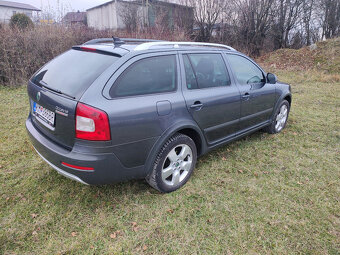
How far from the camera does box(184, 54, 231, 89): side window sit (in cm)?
281

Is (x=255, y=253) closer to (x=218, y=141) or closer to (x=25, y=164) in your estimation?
(x=218, y=141)

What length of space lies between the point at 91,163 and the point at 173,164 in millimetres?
982

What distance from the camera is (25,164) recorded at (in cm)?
324

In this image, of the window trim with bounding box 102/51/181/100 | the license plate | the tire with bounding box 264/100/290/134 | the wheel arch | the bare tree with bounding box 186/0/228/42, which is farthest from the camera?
the bare tree with bounding box 186/0/228/42

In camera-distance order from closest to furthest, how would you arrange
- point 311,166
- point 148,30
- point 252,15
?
point 311,166 → point 148,30 → point 252,15

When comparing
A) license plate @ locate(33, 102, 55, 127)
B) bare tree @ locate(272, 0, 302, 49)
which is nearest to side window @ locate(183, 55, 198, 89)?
license plate @ locate(33, 102, 55, 127)

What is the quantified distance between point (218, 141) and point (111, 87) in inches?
68.5

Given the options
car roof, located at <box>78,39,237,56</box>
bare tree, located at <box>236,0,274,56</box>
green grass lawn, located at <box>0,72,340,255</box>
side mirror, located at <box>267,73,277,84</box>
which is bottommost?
green grass lawn, located at <box>0,72,340,255</box>

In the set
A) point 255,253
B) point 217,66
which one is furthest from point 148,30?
point 255,253

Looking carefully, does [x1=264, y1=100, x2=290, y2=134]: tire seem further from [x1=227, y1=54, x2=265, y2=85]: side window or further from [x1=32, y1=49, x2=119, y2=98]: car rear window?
[x1=32, y1=49, x2=119, y2=98]: car rear window

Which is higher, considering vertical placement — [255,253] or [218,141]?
[218,141]

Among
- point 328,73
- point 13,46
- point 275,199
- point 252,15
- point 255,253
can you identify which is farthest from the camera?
point 252,15

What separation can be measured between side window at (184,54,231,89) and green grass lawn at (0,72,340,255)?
119 centimetres

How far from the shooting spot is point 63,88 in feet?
7.36
